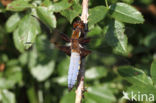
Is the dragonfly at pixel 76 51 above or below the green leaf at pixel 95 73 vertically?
above

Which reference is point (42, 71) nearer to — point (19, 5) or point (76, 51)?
point (19, 5)

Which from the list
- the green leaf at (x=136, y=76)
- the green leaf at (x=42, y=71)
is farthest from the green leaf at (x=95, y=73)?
the green leaf at (x=136, y=76)

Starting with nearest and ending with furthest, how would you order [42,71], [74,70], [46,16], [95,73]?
[74,70] < [46,16] < [95,73] < [42,71]

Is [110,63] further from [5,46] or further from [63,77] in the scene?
[5,46]

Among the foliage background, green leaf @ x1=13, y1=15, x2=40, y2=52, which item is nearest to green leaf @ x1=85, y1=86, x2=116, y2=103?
the foliage background

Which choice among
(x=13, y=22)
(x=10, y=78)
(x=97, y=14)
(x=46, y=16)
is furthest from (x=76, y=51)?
(x=10, y=78)

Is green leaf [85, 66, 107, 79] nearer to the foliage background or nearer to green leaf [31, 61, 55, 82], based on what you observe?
the foliage background

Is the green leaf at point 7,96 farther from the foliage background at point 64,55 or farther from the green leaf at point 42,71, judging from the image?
the green leaf at point 42,71
